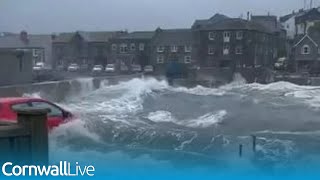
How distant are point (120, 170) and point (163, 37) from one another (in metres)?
70.7

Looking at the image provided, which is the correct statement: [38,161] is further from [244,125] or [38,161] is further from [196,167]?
[244,125]

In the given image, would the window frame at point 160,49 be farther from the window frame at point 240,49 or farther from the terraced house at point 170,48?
the window frame at point 240,49

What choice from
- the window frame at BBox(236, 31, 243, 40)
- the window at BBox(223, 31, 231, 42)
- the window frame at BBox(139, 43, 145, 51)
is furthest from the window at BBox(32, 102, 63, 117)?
the window frame at BBox(139, 43, 145, 51)

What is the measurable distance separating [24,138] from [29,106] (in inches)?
175

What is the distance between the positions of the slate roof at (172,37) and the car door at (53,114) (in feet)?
217

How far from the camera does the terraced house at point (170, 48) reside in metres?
77.1

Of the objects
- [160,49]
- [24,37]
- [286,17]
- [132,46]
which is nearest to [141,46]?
[132,46]

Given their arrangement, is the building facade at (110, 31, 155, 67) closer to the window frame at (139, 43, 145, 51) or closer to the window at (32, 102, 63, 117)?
the window frame at (139, 43, 145, 51)

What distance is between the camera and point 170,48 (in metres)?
77.8

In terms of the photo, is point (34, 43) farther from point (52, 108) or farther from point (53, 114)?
point (53, 114)

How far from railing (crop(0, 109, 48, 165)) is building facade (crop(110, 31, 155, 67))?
73.4m

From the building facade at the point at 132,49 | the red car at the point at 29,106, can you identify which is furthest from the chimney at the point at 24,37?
the red car at the point at 29,106

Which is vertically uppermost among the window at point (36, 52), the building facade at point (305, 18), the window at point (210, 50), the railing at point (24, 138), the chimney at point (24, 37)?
the building facade at point (305, 18)

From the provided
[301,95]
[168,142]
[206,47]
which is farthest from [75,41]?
[168,142]
